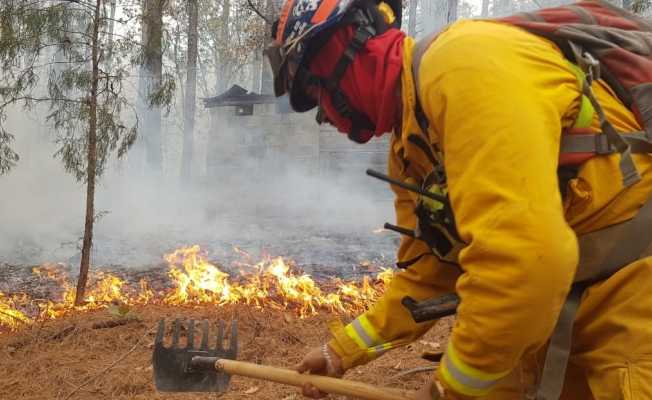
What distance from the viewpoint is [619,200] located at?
164 centimetres

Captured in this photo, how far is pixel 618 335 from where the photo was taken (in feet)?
5.49

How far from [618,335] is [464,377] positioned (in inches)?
20.1

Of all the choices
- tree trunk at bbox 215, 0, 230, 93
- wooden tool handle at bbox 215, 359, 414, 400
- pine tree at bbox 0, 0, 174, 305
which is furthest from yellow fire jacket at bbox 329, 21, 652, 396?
tree trunk at bbox 215, 0, 230, 93

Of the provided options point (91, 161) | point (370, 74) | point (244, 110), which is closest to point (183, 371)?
point (370, 74)

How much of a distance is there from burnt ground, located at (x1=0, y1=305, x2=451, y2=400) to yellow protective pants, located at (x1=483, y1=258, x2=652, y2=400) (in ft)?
8.46

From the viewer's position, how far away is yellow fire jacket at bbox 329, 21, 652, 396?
1401 millimetres

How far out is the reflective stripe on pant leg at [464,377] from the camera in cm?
162

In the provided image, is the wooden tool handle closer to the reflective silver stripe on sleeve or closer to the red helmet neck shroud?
the reflective silver stripe on sleeve

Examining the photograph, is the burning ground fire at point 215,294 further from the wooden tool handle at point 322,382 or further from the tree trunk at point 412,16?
the tree trunk at point 412,16

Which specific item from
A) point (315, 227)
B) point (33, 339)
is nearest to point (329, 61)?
point (33, 339)

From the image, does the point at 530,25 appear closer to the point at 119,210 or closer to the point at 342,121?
the point at 342,121

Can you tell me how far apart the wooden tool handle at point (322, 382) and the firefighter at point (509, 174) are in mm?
381

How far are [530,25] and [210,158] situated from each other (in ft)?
67.5

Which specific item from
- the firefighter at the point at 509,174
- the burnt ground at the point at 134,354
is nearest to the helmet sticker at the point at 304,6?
the firefighter at the point at 509,174
